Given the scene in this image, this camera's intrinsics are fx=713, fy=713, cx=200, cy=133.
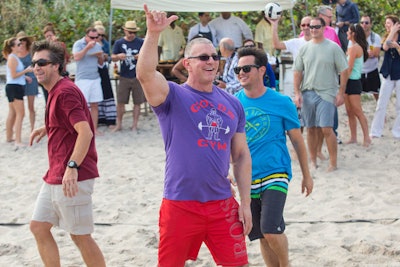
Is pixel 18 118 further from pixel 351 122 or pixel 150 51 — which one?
pixel 150 51

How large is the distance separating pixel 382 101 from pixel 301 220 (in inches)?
165

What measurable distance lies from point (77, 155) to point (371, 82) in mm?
7496

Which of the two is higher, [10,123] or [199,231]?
[199,231]

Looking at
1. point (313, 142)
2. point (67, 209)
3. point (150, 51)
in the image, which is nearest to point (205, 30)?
point (313, 142)

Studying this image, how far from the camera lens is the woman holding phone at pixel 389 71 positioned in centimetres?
999

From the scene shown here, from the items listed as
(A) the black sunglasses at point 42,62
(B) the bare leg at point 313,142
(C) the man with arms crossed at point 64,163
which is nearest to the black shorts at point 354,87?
(B) the bare leg at point 313,142

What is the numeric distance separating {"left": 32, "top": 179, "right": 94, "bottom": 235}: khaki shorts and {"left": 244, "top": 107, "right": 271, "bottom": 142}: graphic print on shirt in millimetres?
1130

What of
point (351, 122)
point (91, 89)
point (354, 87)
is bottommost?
point (351, 122)

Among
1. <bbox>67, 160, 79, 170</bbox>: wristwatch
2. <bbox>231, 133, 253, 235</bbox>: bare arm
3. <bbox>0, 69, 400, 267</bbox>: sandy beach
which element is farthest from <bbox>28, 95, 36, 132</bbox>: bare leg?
<bbox>231, 133, 253, 235</bbox>: bare arm

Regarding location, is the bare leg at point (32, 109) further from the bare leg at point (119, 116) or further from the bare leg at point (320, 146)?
the bare leg at point (320, 146)

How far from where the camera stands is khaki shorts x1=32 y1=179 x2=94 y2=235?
460 centimetres

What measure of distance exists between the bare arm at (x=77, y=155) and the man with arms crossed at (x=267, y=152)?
3.70ft

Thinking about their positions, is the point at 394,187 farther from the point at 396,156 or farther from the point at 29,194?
the point at 29,194

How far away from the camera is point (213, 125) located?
3889 mm
